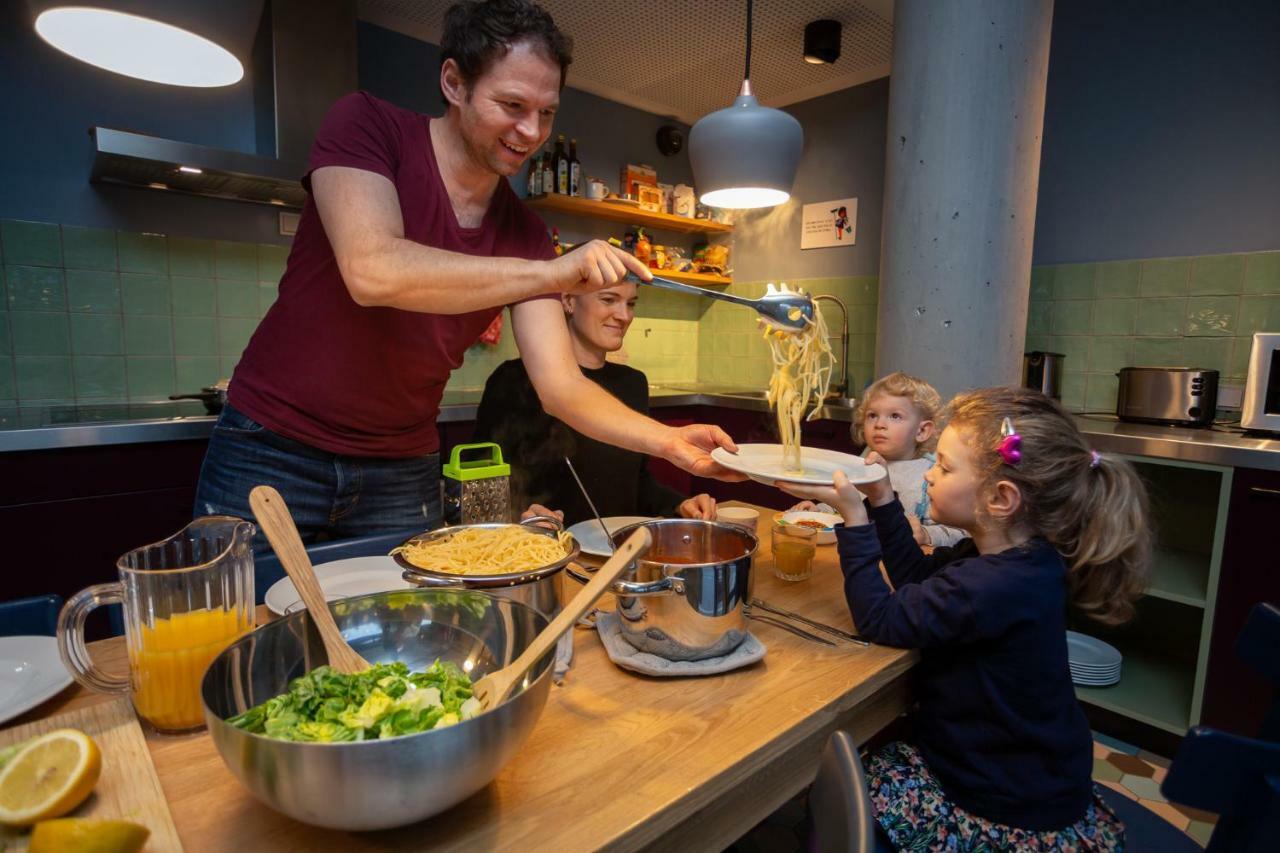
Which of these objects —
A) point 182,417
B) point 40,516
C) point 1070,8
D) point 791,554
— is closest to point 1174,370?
point 1070,8

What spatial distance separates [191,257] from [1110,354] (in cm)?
400

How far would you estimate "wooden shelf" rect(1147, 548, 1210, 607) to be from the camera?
228cm

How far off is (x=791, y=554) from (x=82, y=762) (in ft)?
3.42

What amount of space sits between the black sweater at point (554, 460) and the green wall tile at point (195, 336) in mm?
1688

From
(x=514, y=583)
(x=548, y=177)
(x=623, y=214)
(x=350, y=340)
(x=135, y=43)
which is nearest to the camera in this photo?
(x=514, y=583)

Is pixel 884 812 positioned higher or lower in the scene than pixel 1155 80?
lower

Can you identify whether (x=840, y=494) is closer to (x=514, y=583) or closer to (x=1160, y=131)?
(x=514, y=583)

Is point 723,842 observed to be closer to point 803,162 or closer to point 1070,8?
point 1070,8

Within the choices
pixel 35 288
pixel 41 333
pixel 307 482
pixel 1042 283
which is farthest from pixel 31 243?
pixel 1042 283

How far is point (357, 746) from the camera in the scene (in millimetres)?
507

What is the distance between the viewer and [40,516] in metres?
2.18

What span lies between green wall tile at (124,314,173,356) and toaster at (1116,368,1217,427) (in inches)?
154

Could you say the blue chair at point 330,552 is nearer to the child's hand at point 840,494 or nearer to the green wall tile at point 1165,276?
the child's hand at point 840,494

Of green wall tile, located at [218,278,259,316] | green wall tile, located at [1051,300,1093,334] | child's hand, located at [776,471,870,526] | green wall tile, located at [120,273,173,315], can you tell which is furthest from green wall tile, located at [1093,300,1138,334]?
green wall tile, located at [120,273,173,315]
